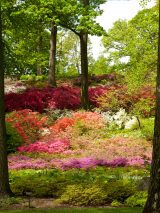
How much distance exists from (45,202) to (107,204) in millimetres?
1611

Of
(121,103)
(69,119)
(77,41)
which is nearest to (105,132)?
(69,119)

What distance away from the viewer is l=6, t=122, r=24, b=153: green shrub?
64.7ft

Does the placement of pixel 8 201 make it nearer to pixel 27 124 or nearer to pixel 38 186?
pixel 38 186

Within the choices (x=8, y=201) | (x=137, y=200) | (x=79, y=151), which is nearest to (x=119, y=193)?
(x=137, y=200)

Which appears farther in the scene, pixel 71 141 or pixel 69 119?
pixel 69 119

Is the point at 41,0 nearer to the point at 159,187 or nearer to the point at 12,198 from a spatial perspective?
the point at 12,198

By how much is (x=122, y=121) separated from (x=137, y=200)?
1375cm

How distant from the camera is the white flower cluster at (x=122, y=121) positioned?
76.5ft

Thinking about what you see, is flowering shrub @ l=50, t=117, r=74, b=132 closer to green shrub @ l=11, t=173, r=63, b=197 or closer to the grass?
green shrub @ l=11, t=173, r=63, b=197

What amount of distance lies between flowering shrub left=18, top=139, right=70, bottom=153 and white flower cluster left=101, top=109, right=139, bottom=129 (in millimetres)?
4602

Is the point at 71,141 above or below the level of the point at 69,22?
below

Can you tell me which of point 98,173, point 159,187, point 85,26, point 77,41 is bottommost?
point 98,173

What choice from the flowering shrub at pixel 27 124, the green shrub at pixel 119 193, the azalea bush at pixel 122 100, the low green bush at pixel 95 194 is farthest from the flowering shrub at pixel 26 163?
the azalea bush at pixel 122 100

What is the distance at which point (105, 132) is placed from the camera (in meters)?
22.1
